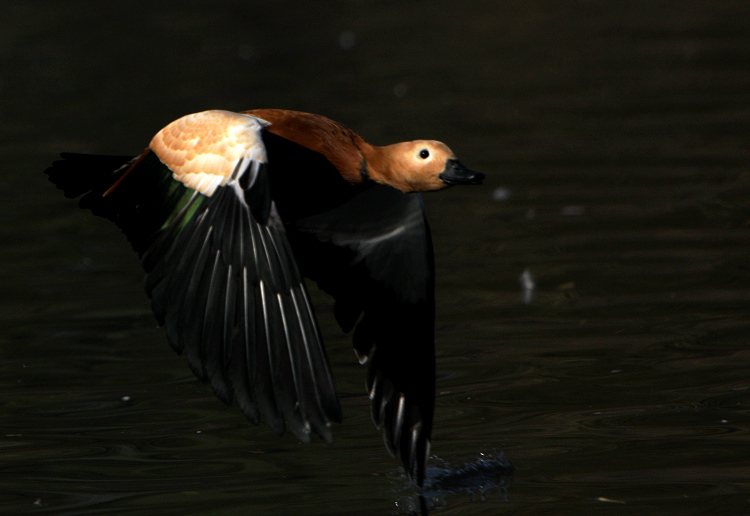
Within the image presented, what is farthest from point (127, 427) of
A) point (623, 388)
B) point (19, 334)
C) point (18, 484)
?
point (623, 388)

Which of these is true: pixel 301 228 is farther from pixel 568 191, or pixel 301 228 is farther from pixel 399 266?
pixel 568 191

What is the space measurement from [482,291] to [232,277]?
8.84ft

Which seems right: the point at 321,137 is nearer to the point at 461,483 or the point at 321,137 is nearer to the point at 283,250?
the point at 283,250

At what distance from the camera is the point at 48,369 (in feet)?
18.1

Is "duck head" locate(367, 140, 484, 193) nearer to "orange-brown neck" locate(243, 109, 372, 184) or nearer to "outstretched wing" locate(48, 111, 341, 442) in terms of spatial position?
"orange-brown neck" locate(243, 109, 372, 184)

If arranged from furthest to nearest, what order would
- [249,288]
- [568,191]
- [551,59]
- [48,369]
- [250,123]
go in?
[551,59] < [568,191] < [48,369] < [250,123] < [249,288]

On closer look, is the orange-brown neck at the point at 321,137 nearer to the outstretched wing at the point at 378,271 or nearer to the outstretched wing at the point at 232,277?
the outstretched wing at the point at 378,271

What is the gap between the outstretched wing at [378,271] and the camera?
4230 millimetres

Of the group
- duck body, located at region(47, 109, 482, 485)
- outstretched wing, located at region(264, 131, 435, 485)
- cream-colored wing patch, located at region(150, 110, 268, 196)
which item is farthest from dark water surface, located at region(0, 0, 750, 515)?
cream-colored wing patch, located at region(150, 110, 268, 196)

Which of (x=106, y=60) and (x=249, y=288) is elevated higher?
(x=249, y=288)

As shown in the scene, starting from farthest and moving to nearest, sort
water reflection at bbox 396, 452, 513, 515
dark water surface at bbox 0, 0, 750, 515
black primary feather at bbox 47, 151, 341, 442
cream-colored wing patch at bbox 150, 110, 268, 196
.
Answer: dark water surface at bbox 0, 0, 750, 515
water reflection at bbox 396, 452, 513, 515
cream-colored wing patch at bbox 150, 110, 268, 196
black primary feather at bbox 47, 151, 341, 442

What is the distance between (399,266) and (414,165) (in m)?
0.37

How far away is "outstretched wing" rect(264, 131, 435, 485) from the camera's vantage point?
423cm

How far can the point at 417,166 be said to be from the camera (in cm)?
428
